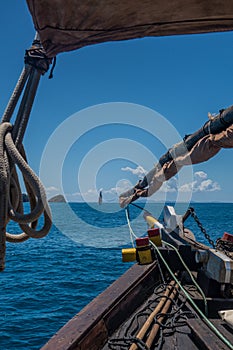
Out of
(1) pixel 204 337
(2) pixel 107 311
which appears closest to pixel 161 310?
(2) pixel 107 311

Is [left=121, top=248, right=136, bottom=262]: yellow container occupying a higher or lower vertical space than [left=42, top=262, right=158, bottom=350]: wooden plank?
higher

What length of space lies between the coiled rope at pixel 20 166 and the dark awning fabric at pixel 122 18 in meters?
0.95

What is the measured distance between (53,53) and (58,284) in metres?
11.5

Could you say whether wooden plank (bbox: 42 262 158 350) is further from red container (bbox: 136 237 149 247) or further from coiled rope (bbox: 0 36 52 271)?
coiled rope (bbox: 0 36 52 271)

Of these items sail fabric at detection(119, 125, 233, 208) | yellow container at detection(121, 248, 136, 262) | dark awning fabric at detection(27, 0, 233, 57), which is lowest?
yellow container at detection(121, 248, 136, 262)

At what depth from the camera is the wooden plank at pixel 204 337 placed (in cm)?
274

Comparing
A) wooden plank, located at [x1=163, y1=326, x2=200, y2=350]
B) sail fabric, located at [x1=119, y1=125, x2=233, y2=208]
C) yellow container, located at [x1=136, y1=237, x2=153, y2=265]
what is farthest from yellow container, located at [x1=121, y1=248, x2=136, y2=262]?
sail fabric, located at [x1=119, y1=125, x2=233, y2=208]

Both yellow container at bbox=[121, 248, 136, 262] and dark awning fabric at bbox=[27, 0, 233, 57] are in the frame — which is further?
yellow container at bbox=[121, 248, 136, 262]

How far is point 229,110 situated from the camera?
14.9 feet

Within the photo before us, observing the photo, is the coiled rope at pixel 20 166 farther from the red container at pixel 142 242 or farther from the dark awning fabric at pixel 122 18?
the red container at pixel 142 242

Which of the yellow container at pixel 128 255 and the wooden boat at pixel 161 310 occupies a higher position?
the yellow container at pixel 128 255

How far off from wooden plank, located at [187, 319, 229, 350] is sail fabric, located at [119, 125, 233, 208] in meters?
2.51

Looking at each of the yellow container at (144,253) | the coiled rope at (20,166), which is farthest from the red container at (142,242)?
the coiled rope at (20,166)

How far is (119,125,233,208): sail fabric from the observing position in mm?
4727
